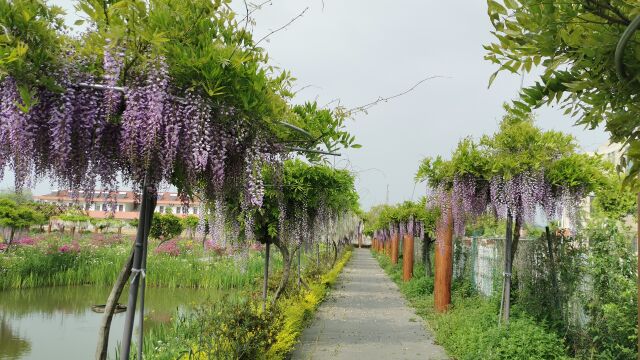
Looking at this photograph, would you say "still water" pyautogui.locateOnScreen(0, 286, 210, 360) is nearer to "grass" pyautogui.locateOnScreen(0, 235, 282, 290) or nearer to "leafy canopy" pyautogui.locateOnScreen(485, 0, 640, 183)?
"grass" pyautogui.locateOnScreen(0, 235, 282, 290)

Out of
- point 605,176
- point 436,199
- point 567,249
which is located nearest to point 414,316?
point 436,199

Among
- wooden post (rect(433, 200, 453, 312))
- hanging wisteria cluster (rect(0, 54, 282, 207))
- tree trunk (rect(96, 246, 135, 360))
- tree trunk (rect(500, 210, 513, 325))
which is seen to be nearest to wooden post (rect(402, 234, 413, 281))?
wooden post (rect(433, 200, 453, 312))

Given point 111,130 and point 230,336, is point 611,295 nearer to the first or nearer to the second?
point 230,336

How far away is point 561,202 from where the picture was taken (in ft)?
22.2

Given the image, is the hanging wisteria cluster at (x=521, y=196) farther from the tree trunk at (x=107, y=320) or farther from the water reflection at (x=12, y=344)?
the water reflection at (x=12, y=344)

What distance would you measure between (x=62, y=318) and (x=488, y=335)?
33.7ft

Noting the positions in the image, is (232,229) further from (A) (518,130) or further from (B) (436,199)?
(A) (518,130)

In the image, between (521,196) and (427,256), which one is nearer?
(521,196)

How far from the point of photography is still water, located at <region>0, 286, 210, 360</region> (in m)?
9.24

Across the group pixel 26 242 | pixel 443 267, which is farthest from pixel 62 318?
pixel 26 242

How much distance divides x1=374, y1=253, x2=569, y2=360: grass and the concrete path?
10.9 inches

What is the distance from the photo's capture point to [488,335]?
6.51m

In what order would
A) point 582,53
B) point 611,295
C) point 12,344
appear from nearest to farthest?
1. point 582,53
2. point 611,295
3. point 12,344

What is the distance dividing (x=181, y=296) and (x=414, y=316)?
7920 millimetres
